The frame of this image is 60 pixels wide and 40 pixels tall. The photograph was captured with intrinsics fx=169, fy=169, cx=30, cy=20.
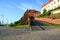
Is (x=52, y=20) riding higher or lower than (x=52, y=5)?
lower

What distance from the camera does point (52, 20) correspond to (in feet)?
147

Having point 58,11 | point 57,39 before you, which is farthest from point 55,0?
point 57,39

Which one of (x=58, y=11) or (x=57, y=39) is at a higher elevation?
(x=58, y=11)

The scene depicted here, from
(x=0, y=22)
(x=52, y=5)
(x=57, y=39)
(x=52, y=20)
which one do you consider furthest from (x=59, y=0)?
(x=57, y=39)

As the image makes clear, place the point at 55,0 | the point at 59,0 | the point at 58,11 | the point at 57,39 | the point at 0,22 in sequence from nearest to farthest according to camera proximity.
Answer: the point at 57,39 → the point at 58,11 → the point at 59,0 → the point at 55,0 → the point at 0,22

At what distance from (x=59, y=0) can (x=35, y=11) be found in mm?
33910

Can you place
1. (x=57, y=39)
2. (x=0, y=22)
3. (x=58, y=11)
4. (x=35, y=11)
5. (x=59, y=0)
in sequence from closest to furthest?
1. (x=57, y=39)
2. (x=58, y=11)
3. (x=59, y=0)
4. (x=0, y=22)
5. (x=35, y=11)

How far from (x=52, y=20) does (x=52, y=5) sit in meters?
28.9

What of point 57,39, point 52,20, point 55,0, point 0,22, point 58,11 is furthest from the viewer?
point 0,22

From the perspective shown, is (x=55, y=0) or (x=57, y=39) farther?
(x=55, y=0)

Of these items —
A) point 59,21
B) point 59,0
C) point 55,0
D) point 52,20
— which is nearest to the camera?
point 59,21

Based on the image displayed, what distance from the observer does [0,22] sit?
249 ft

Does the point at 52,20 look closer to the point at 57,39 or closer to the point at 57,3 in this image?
the point at 57,3

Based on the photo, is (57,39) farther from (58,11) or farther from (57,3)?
(57,3)
